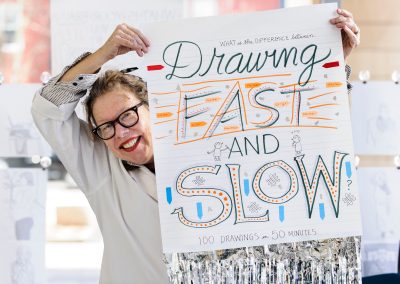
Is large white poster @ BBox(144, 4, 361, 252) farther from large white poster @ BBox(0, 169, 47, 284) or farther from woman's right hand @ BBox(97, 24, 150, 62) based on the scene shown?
large white poster @ BBox(0, 169, 47, 284)

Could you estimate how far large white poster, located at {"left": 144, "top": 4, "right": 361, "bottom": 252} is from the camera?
1.46 metres

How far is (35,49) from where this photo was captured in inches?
90.1

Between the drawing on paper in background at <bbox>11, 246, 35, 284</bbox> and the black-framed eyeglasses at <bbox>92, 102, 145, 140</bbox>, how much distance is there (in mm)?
844

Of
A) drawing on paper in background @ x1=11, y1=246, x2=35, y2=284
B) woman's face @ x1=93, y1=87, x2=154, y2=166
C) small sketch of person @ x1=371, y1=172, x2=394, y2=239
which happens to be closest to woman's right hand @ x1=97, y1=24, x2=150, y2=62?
woman's face @ x1=93, y1=87, x2=154, y2=166

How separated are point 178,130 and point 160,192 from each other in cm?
15

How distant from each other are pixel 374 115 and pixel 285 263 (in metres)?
1.10

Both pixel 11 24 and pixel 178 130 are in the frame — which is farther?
pixel 11 24

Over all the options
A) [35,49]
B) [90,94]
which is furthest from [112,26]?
[90,94]

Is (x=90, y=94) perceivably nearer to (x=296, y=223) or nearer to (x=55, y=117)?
(x=55, y=117)

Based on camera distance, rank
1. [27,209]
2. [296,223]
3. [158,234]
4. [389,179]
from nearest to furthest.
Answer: [296,223], [158,234], [27,209], [389,179]

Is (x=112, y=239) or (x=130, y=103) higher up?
(x=130, y=103)

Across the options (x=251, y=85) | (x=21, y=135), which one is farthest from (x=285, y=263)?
(x=21, y=135)

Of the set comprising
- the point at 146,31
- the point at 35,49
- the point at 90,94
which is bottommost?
the point at 90,94

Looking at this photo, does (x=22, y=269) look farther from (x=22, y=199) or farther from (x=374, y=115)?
(x=374, y=115)
